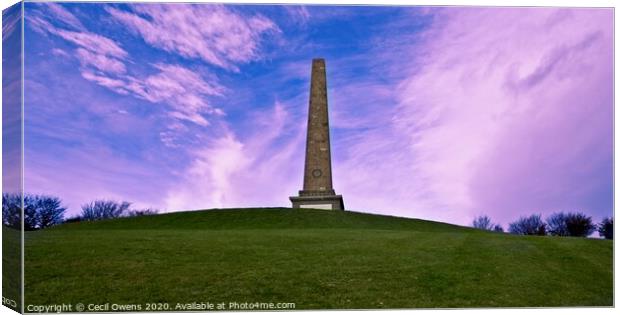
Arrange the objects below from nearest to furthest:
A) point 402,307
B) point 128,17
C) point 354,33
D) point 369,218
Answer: point 402,307
point 128,17
point 354,33
point 369,218

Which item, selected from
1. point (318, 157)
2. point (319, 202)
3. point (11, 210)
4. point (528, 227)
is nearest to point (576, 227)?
point (528, 227)

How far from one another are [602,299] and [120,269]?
15.8m

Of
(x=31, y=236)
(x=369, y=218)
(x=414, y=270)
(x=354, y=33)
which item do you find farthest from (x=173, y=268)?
(x=369, y=218)

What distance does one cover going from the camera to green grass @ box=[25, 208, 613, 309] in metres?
18.2

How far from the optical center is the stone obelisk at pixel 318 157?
44.3 meters

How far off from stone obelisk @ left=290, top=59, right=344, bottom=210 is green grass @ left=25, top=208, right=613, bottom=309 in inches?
681

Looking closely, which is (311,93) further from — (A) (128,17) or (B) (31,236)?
(B) (31,236)

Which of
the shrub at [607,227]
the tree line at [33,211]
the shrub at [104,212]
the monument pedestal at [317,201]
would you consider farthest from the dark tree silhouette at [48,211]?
the monument pedestal at [317,201]

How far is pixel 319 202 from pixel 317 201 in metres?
0.19

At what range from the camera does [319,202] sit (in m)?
44.2

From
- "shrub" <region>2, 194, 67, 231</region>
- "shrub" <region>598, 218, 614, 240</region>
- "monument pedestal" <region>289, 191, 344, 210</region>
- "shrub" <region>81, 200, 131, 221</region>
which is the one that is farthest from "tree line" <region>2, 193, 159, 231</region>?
"monument pedestal" <region>289, 191, 344, 210</region>

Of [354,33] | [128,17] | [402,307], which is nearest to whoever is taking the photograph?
[402,307]

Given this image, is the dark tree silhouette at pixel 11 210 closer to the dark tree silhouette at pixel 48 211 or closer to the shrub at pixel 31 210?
the shrub at pixel 31 210

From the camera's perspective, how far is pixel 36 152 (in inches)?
744
